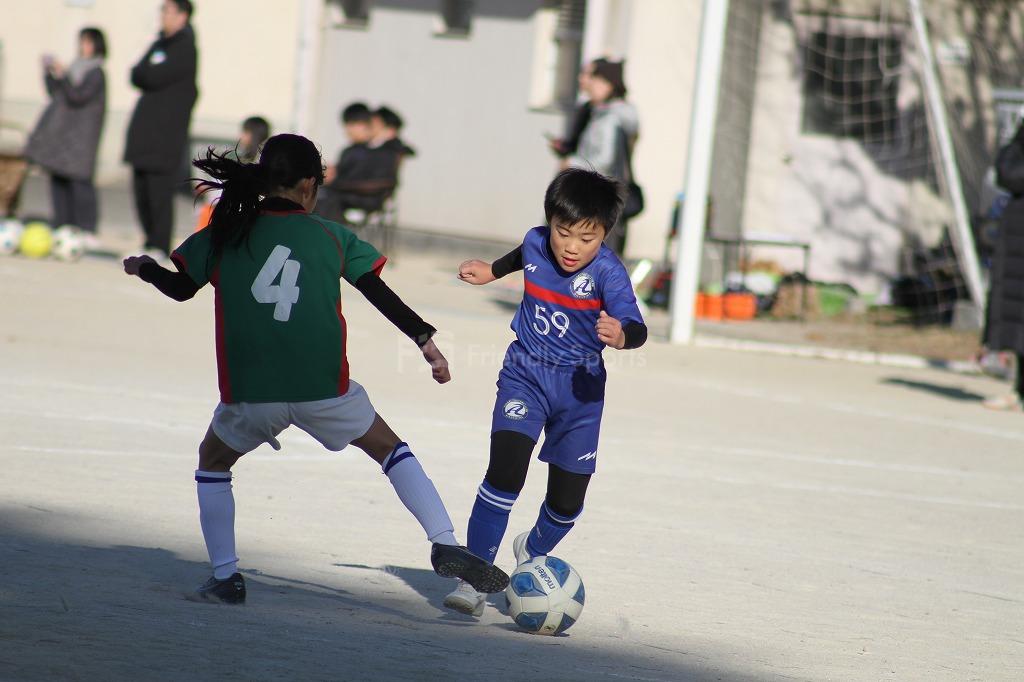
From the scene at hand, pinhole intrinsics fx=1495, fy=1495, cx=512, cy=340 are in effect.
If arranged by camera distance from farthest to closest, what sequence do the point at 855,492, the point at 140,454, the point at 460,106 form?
1. the point at 460,106
2. the point at 855,492
3. the point at 140,454

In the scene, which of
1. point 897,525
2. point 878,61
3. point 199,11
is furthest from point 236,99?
point 897,525

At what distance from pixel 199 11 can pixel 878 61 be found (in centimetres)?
1059

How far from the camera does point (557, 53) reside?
1889cm

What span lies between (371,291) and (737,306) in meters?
11.0

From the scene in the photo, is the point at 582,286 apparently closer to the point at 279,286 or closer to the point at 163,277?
the point at 279,286

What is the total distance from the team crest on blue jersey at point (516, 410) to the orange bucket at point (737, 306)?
35.1 feet

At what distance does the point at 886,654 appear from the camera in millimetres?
4793

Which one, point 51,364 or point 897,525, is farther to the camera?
point 51,364

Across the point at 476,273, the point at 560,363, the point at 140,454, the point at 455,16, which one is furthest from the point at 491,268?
the point at 455,16

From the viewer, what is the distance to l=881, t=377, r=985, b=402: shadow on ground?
11734 millimetres

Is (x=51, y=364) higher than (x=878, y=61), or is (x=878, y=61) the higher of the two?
(x=878, y=61)

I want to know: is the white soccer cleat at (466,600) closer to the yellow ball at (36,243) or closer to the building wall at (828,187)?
the yellow ball at (36,243)

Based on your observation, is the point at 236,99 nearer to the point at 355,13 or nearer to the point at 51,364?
the point at 355,13

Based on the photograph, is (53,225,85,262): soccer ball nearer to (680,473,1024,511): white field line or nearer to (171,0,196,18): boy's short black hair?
(171,0,196,18): boy's short black hair
